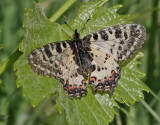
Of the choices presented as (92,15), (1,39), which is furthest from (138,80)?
(1,39)

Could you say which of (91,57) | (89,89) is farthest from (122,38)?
(89,89)

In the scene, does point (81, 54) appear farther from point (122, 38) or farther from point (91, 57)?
point (122, 38)

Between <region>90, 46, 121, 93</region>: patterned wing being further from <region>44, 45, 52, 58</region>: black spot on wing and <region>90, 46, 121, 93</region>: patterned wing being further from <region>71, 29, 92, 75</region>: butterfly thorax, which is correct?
<region>44, 45, 52, 58</region>: black spot on wing

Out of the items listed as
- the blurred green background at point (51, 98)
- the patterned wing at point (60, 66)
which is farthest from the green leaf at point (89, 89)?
the blurred green background at point (51, 98)

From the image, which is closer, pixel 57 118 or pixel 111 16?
pixel 111 16

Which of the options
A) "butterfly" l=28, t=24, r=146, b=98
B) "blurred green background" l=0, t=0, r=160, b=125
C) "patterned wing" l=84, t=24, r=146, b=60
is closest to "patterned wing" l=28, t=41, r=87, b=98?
"butterfly" l=28, t=24, r=146, b=98

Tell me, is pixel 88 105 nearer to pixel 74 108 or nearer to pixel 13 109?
pixel 74 108
